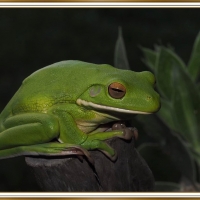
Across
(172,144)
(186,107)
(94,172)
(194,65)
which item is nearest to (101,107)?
(94,172)

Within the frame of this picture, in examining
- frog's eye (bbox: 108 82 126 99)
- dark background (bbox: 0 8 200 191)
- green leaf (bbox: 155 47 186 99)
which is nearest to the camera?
frog's eye (bbox: 108 82 126 99)

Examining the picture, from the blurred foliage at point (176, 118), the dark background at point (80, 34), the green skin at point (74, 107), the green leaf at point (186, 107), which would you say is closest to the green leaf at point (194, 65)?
the blurred foliage at point (176, 118)

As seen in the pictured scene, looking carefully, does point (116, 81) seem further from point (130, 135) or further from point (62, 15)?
point (62, 15)

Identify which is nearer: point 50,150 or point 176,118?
point 50,150

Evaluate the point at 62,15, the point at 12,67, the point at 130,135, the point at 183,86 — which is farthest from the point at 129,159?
the point at 62,15

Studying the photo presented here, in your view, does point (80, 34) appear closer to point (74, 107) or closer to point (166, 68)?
point (166, 68)

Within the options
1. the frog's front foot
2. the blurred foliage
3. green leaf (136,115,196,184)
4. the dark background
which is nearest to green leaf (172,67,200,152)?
the blurred foliage

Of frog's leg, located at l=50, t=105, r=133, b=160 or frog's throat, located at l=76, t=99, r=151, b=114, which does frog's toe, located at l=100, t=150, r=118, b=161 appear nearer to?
frog's leg, located at l=50, t=105, r=133, b=160
